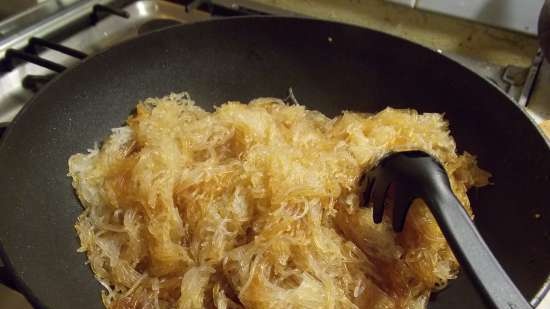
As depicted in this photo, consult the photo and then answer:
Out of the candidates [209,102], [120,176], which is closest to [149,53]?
[209,102]

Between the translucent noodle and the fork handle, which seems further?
the translucent noodle

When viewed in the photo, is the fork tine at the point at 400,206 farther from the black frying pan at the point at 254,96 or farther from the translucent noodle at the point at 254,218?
the black frying pan at the point at 254,96

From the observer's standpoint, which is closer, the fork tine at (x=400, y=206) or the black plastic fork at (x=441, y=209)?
the black plastic fork at (x=441, y=209)

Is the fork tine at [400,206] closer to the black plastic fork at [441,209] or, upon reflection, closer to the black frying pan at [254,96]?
the black plastic fork at [441,209]

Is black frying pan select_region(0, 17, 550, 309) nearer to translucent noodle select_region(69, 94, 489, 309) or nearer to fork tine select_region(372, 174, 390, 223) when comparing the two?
translucent noodle select_region(69, 94, 489, 309)

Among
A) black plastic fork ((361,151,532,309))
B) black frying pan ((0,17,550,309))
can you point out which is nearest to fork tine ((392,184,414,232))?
black plastic fork ((361,151,532,309))

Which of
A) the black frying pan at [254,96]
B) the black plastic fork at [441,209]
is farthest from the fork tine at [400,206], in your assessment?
the black frying pan at [254,96]

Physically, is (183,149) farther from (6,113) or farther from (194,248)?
(6,113)

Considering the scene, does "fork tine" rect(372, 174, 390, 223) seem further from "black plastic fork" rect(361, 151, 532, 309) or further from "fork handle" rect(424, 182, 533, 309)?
"fork handle" rect(424, 182, 533, 309)
